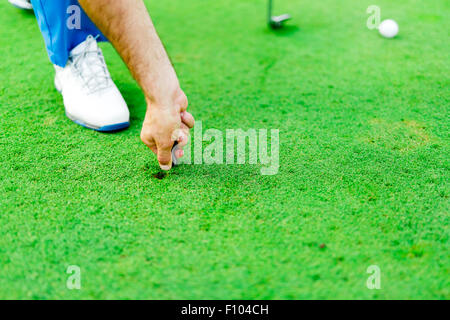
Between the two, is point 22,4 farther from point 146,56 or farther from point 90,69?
point 146,56

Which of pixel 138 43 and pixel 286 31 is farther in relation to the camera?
pixel 286 31

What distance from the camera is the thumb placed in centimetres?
117

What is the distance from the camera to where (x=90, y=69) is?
1.66 meters

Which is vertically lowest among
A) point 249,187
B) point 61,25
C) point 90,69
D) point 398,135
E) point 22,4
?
point 249,187

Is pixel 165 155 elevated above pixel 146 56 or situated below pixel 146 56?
below

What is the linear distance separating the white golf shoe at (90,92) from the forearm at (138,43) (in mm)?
454

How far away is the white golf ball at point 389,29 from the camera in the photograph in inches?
86.6

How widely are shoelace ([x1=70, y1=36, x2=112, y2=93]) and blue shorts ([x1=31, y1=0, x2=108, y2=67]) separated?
0.04 metres

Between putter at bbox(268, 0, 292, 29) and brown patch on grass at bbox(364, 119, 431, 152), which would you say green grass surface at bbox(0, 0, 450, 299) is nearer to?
brown patch on grass at bbox(364, 119, 431, 152)

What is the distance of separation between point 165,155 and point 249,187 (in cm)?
26
